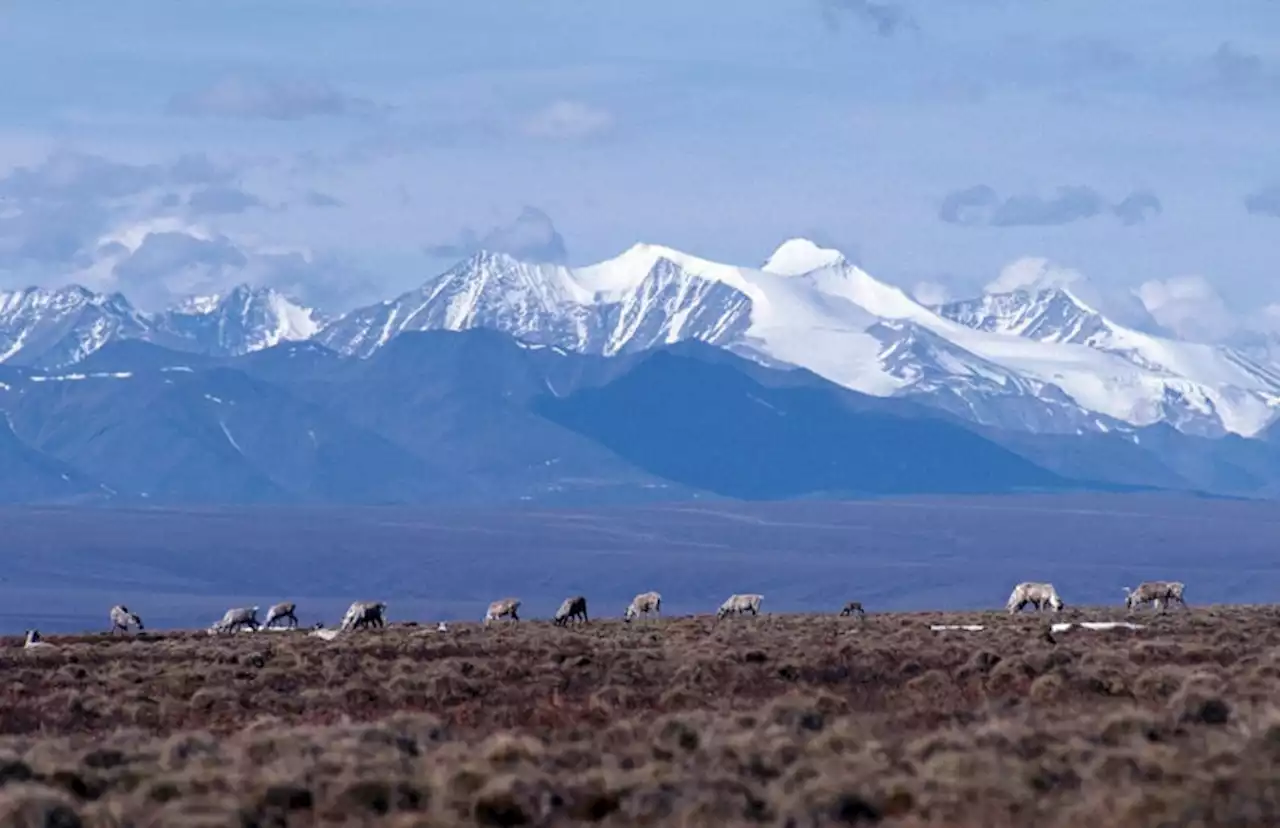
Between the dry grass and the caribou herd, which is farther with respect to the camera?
the caribou herd

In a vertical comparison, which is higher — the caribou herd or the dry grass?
the caribou herd

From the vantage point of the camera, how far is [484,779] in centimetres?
1584

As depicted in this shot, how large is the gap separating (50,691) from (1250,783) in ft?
60.5

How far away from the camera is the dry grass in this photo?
14.7 m

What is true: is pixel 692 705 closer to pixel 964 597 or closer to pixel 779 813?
pixel 779 813

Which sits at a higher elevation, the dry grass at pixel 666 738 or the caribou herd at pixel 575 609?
the caribou herd at pixel 575 609

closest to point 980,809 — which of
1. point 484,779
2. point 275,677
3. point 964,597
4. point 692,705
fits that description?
point 484,779

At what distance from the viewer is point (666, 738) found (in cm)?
1875

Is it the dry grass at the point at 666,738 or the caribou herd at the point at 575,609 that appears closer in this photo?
the dry grass at the point at 666,738

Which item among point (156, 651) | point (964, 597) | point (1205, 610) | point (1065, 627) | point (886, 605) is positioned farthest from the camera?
point (964, 597)

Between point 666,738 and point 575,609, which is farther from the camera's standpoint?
point 575,609

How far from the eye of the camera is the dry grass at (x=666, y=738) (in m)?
14.7

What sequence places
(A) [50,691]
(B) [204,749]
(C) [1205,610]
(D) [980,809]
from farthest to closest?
(C) [1205,610], (A) [50,691], (B) [204,749], (D) [980,809]

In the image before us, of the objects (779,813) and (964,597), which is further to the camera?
(964,597)
